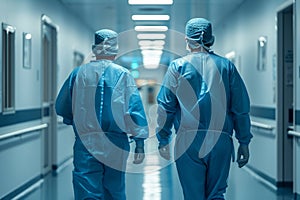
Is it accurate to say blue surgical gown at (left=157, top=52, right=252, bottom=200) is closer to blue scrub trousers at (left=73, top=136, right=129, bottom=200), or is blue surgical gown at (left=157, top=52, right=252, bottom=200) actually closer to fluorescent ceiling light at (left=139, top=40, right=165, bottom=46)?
blue scrub trousers at (left=73, top=136, right=129, bottom=200)

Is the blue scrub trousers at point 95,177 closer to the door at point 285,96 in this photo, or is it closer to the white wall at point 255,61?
the door at point 285,96

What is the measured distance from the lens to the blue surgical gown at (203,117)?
3.58 meters

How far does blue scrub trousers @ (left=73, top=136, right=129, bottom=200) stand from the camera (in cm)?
379

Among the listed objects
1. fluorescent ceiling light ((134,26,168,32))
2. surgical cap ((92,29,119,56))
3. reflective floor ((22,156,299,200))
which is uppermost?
fluorescent ceiling light ((134,26,168,32))

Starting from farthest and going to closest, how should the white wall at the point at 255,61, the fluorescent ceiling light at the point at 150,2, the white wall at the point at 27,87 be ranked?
the fluorescent ceiling light at the point at 150,2 < the white wall at the point at 255,61 < the white wall at the point at 27,87

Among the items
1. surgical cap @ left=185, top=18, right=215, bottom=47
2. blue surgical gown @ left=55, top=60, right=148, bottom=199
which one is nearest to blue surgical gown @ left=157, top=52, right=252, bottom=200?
surgical cap @ left=185, top=18, right=215, bottom=47

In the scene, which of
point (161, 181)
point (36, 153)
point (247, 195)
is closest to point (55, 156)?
point (36, 153)

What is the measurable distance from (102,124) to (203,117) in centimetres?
72

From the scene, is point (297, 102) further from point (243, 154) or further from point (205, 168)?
point (205, 168)

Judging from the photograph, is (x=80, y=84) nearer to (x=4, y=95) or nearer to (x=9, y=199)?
(x=4, y=95)

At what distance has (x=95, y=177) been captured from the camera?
150 inches

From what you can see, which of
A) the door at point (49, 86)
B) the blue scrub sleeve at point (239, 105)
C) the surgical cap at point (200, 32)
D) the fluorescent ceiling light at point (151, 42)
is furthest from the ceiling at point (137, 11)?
the blue scrub sleeve at point (239, 105)

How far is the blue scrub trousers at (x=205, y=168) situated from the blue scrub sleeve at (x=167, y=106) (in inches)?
8.0

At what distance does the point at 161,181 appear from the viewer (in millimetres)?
7223
